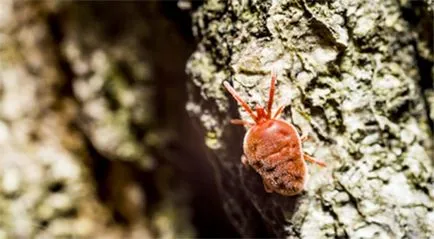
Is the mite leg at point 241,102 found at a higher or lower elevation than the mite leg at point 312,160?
higher

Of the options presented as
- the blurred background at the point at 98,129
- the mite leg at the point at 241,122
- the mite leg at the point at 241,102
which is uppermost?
the mite leg at the point at 241,102

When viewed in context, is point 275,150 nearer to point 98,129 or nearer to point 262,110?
point 262,110

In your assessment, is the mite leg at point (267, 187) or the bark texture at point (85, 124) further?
the bark texture at point (85, 124)

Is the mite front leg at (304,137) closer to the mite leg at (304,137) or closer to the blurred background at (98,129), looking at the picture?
the mite leg at (304,137)

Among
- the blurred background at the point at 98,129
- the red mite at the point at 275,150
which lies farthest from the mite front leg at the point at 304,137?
the blurred background at the point at 98,129

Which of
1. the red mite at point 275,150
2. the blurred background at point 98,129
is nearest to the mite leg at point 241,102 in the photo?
the red mite at point 275,150

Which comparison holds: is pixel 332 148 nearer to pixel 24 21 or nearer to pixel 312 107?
pixel 312 107

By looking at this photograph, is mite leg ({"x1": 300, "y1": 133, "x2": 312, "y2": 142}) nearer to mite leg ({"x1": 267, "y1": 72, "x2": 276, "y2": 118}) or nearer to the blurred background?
mite leg ({"x1": 267, "y1": 72, "x2": 276, "y2": 118})

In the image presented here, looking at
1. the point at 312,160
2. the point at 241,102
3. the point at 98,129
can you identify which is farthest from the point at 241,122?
the point at 98,129
